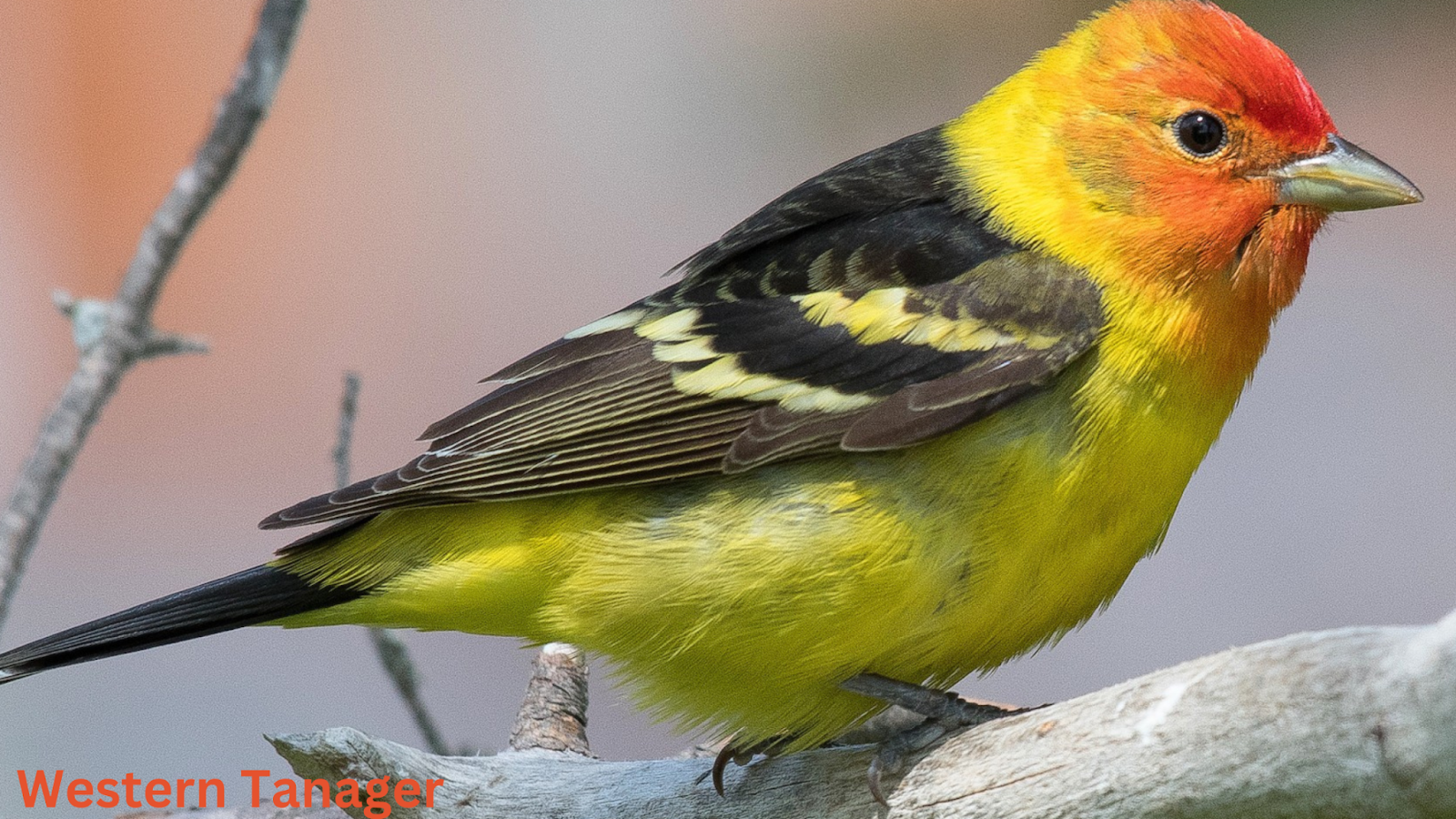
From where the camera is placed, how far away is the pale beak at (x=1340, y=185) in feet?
9.02

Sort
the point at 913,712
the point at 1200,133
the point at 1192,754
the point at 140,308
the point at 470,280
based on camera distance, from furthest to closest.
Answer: the point at 470,280
the point at 140,308
the point at 1200,133
the point at 913,712
the point at 1192,754

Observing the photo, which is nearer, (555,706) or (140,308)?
(140,308)

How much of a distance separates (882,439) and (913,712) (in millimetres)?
517

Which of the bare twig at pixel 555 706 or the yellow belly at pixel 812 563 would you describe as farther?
the bare twig at pixel 555 706

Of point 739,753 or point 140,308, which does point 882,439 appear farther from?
point 140,308

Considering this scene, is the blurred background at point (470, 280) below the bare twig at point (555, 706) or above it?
above

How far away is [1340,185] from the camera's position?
275cm

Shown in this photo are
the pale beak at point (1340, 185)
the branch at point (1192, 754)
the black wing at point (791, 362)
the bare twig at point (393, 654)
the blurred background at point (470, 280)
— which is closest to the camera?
the branch at point (1192, 754)

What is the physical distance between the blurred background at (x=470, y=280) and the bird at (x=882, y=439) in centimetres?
281

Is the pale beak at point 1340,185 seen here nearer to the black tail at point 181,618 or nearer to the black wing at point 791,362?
the black wing at point 791,362

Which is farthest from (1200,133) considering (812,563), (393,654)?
(393,654)

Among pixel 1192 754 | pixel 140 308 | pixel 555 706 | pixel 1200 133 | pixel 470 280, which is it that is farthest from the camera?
pixel 470 280

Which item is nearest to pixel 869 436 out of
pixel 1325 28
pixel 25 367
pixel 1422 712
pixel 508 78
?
pixel 1422 712

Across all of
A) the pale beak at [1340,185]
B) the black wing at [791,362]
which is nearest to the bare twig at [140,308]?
the black wing at [791,362]
